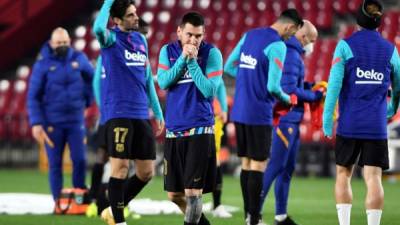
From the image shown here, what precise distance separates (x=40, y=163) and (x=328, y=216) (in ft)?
33.9

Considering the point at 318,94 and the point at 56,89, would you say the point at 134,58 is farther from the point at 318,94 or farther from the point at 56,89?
the point at 56,89

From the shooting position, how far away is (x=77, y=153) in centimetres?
1137

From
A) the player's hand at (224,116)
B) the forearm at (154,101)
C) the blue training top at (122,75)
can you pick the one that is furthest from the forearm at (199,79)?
the player's hand at (224,116)

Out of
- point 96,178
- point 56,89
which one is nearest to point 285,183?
point 96,178

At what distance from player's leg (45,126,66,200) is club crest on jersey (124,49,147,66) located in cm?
331

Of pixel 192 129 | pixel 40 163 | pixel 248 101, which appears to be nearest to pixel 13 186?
pixel 40 163

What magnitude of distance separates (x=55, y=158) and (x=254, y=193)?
11.3ft

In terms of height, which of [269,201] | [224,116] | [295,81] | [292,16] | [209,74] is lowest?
[269,201]

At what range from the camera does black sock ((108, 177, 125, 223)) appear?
8141mm

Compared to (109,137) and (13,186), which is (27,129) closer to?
(13,186)

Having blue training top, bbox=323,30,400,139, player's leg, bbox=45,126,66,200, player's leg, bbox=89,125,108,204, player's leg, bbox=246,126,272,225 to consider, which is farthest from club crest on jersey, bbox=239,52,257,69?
player's leg, bbox=45,126,66,200

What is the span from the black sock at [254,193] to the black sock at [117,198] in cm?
121

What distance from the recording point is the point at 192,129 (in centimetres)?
748

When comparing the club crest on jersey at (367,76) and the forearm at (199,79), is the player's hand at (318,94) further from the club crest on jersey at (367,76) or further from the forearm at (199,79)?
the forearm at (199,79)
